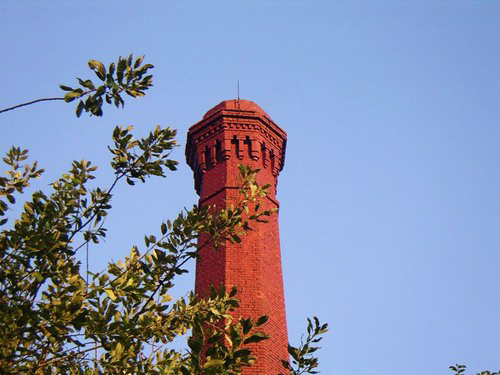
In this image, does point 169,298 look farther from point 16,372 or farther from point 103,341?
point 16,372

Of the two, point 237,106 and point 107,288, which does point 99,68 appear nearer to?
point 107,288

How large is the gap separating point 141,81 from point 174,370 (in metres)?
3.09

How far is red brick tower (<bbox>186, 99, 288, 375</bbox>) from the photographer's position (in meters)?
13.9

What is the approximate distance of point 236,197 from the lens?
15539mm

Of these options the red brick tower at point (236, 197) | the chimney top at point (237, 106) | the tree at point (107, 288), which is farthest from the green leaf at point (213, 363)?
the chimney top at point (237, 106)

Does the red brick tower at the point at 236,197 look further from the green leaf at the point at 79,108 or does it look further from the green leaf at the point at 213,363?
the green leaf at the point at 79,108

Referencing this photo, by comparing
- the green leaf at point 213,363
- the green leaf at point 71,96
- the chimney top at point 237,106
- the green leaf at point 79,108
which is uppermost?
the chimney top at point 237,106

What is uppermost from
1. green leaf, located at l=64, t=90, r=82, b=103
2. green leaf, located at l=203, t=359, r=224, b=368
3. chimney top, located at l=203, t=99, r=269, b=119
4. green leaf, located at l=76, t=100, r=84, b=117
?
chimney top, located at l=203, t=99, r=269, b=119

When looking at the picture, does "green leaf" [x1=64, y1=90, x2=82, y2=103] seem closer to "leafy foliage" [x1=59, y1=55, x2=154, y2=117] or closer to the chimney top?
"leafy foliage" [x1=59, y1=55, x2=154, y2=117]

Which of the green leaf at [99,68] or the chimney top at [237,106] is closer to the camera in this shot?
the green leaf at [99,68]

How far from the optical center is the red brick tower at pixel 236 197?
13.9m

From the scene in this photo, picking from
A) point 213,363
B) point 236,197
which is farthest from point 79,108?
point 236,197

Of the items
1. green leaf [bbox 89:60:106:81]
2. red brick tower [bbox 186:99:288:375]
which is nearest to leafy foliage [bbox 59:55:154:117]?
green leaf [bbox 89:60:106:81]

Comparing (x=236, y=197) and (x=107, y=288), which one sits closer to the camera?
(x=107, y=288)
